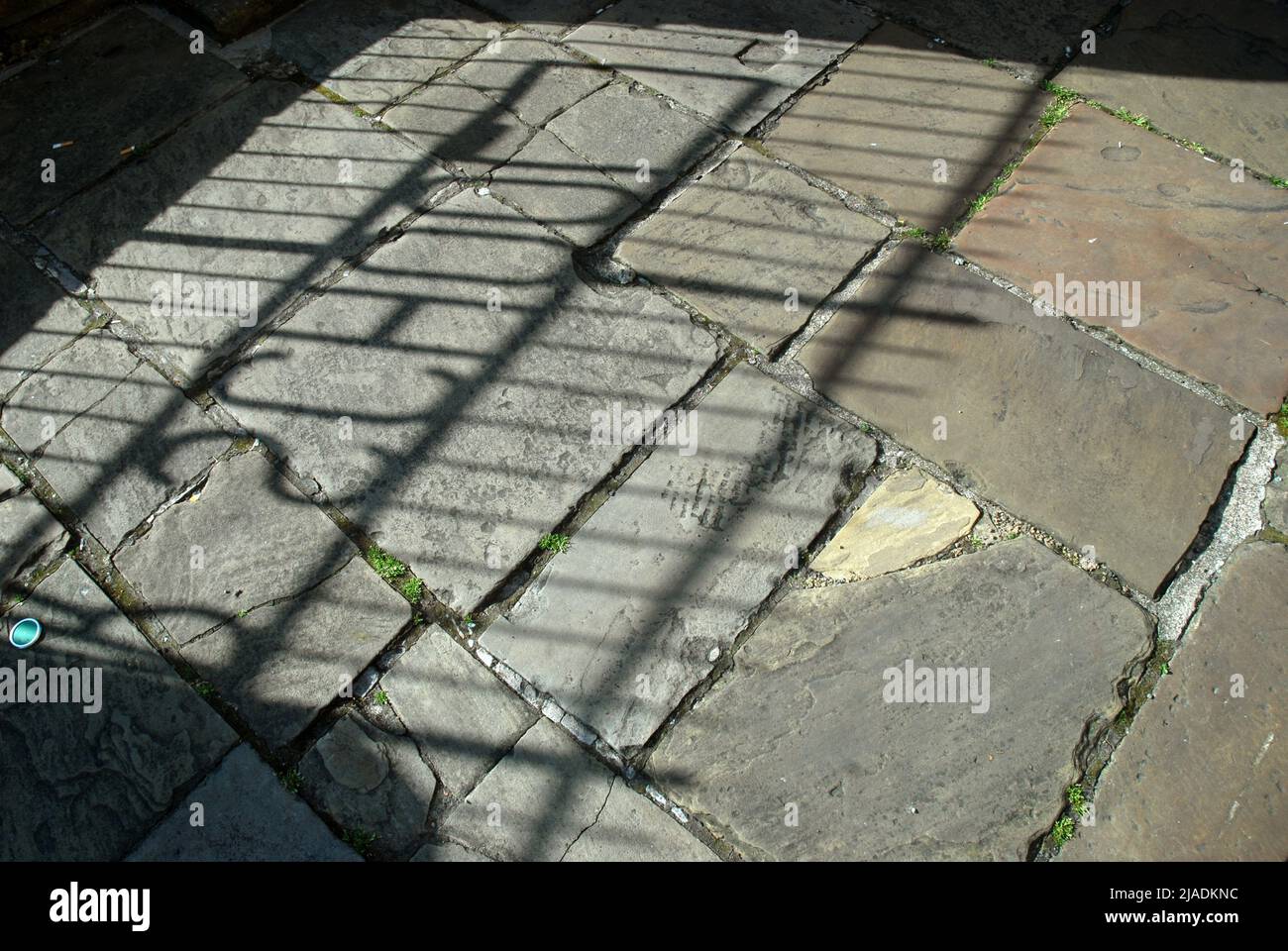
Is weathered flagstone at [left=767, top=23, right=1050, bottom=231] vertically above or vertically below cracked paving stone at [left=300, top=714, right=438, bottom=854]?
above

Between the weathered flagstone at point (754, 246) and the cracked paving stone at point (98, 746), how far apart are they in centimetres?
217

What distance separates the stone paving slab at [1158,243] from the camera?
333cm

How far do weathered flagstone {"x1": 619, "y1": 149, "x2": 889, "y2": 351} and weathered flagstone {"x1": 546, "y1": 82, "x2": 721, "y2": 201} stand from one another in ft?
0.57

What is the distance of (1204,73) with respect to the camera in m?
4.23

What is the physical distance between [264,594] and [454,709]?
2.39 ft

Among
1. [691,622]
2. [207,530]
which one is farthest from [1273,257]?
[207,530]

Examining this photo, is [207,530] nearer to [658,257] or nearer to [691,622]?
[691,622]

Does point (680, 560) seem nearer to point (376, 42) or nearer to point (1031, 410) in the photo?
point (1031, 410)

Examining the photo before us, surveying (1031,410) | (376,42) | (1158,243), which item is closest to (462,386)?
(1031,410)

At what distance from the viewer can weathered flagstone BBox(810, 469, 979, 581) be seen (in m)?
2.92

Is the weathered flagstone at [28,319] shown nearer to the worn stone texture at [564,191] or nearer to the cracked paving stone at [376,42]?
the cracked paving stone at [376,42]

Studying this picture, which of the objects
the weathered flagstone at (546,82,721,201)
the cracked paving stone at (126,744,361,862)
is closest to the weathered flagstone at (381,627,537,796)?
the cracked paving stone at (126,744,361,862)

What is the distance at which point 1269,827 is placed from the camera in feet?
8.09

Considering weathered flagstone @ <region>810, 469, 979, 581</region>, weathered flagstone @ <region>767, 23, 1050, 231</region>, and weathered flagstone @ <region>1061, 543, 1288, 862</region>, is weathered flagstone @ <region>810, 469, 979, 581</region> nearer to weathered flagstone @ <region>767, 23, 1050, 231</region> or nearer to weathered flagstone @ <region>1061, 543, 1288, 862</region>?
weathered flagstone @ <region>1061, 543, 1288, 862</region>
